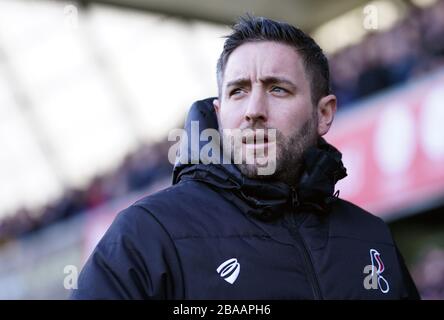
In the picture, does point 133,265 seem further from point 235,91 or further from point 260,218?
point 235,91

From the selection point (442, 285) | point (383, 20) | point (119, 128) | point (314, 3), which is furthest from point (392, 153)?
point (119, 128)

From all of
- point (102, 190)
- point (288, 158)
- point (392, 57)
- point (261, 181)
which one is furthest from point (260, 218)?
point (102, 190)

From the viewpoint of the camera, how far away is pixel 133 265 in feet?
6.78

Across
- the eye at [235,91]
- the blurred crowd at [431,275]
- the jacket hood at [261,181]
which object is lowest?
the blurred crowd at [431,275]

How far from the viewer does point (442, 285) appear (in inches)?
307

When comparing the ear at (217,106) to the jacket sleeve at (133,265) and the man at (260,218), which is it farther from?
the jacket sleeve at (133,265)

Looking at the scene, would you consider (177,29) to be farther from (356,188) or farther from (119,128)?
(356,188)

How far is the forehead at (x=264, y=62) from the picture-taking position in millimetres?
2477

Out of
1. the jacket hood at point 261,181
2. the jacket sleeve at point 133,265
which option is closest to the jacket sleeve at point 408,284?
the jacket hood at point 261,181

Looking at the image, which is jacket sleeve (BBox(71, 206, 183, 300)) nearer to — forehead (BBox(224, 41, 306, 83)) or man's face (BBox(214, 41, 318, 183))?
man's face (BBox(214, 41, 318, 183))

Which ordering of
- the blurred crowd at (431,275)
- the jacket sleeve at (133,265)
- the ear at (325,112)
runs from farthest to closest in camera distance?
the blurred crowd at (431,275)
the ear at (325,112)
the jacket sleeve at (133,265)

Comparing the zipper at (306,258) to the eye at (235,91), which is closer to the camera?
the zipper at (306,258)

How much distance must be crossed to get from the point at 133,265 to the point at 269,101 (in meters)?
0.63
